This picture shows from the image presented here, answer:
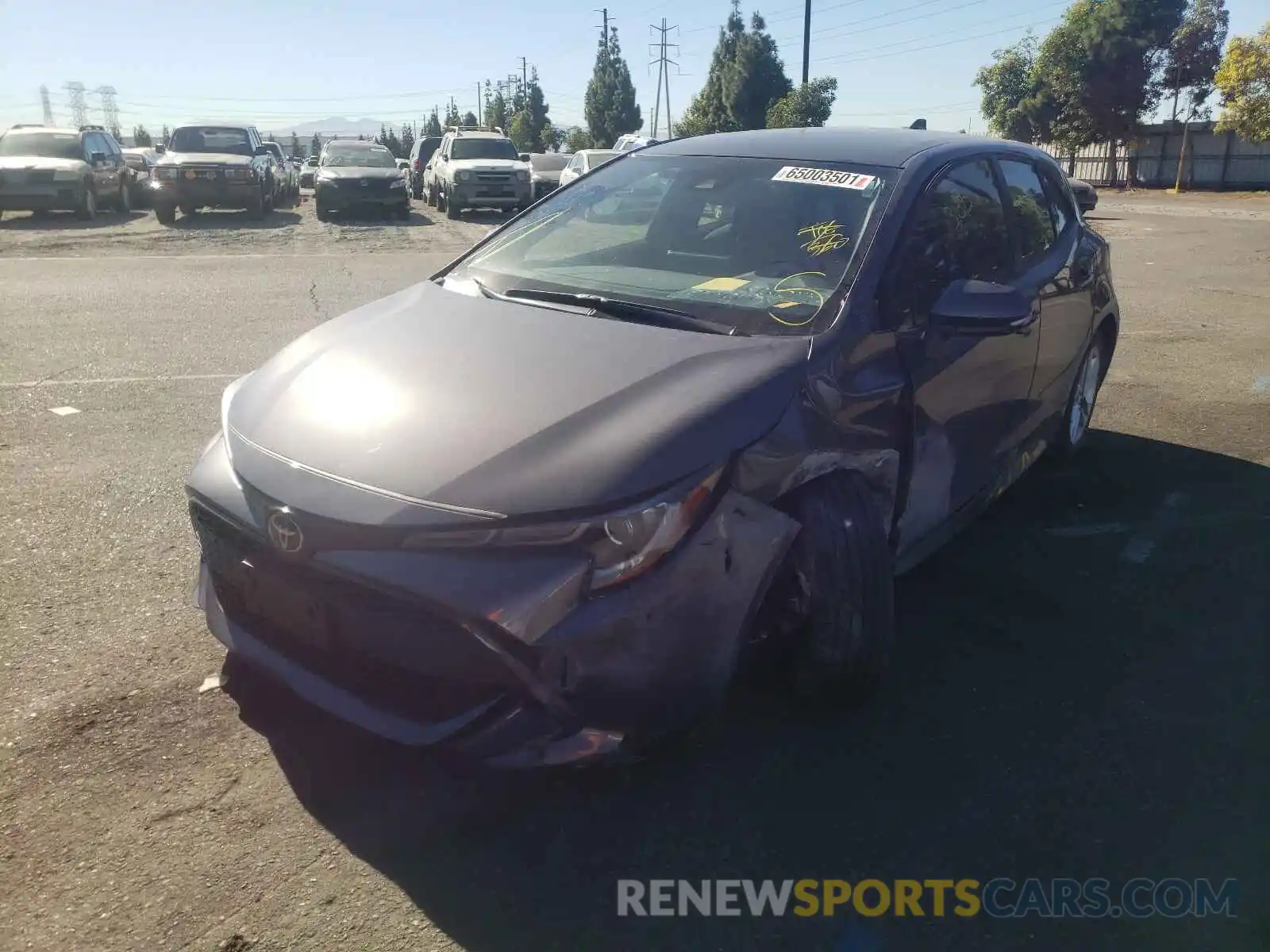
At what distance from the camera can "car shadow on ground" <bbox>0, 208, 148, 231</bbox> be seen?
1842 centimetres

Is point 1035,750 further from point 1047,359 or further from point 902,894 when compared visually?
point 1047,359

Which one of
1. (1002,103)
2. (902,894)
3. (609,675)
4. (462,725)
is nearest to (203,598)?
(462,725)

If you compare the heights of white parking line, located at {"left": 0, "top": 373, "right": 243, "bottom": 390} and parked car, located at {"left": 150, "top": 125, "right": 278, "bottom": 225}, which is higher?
parked car, located at {"left": 150, "top": 125, "right": 278, "bottom": 225}

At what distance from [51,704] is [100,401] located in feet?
12.4

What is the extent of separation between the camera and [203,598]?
2.82 m

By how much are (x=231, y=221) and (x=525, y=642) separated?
20543mm

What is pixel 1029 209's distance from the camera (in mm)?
4445

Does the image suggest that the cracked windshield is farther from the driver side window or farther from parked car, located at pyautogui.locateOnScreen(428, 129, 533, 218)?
parked car, located at pyautogui.locateOnScreen(428, 129, 533, 218)

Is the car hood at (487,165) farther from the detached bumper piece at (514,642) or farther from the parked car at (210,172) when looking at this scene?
the detached bumper piece at (514,642)

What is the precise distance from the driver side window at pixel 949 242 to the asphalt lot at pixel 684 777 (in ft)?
3.79

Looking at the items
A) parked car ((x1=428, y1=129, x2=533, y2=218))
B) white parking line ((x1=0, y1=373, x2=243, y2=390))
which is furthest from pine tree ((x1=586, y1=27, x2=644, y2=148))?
white parking line ((x1=0, y1=373, x2=243, y2=390))

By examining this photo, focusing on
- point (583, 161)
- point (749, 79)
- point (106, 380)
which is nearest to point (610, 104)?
point (749, 79)

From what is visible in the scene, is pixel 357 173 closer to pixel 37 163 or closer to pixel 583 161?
pixel 583 161

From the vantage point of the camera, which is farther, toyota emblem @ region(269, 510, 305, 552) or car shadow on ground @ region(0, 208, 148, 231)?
car shadow on ground @ region(0, 208, 148, 231)
